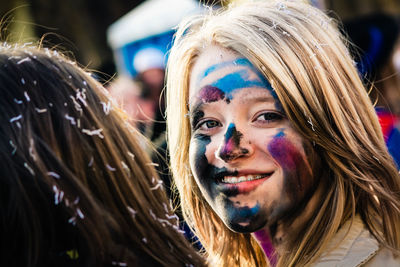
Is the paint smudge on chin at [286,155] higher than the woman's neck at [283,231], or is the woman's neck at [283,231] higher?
the paint smudge on chin at [286,155]

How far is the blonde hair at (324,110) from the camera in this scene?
1781mm

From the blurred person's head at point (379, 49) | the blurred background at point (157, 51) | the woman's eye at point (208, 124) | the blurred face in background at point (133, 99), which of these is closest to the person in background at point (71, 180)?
the woman's eye at point (208, 124)

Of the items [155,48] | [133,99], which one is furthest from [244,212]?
[155,48]

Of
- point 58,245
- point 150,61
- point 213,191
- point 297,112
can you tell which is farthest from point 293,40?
point 150,61

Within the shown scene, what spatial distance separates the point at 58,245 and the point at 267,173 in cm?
73

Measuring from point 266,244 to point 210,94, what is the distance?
532mm

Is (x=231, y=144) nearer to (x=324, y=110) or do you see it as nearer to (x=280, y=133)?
(x=280, y=133)

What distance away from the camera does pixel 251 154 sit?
1796 millimetres

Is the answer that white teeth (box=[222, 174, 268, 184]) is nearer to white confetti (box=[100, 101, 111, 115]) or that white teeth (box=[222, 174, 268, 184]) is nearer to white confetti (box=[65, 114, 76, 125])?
white confetti (box=[100, 101, 111, 115])

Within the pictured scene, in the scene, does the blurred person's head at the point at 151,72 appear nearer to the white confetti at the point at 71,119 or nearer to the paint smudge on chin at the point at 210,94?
the paint smudge on chin at the point at 210,94

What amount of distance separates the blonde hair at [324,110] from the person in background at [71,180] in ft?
1.64

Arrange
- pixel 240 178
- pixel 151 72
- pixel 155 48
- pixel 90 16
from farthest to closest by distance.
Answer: pixel 90 16
pixel 155 48
pixel 151 72
pixel 240 178

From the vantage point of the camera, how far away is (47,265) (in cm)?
126

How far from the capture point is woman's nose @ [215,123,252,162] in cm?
179
